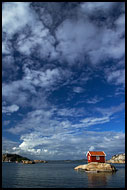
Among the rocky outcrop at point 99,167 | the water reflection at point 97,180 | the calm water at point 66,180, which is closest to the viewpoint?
the calm water at point 66,180

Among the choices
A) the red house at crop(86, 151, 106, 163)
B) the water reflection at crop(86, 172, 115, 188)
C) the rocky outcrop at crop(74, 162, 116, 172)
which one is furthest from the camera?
the red house at crop(86, 151, 106, 163)

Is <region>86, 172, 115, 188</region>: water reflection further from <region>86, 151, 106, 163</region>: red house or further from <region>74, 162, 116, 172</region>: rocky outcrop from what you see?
<region>86, 151, 106, 163</region>: red house

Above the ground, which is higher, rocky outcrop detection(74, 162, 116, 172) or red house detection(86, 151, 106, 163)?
red house detection(86, 151, 106, 163)

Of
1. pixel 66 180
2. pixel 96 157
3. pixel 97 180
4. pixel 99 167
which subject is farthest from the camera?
pixel 96 157

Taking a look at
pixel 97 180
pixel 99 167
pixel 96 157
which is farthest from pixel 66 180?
pixel 96 157

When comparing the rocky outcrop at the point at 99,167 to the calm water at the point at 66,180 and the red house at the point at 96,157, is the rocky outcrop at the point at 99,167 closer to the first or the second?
the red house at the point at 96,157

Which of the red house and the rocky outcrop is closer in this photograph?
the rocky outcrop

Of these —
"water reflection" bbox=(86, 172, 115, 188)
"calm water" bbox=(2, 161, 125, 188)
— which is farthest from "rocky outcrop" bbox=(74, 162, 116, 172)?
"water reflection" bbox=(86, 172, 115, 188)

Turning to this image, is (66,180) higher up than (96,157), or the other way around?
(96,157)

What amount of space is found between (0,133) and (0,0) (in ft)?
32.2

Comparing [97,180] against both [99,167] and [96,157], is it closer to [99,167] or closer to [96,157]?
[99,167]

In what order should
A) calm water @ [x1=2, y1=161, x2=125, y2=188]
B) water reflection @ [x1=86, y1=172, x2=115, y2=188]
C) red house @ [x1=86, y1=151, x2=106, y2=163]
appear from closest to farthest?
calm water @ [x1=2, y1=161, x2=125, y2=188]
water reflection @ [x1=86, y1=172, x2=115, y2=188]
red house @ [x1=86, y1=151, x2=106, y2=163]

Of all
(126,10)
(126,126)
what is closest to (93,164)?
(126,126)

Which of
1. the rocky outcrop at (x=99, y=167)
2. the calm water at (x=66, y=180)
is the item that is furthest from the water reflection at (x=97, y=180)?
the rocky outcrop at (x=99, y=167)
